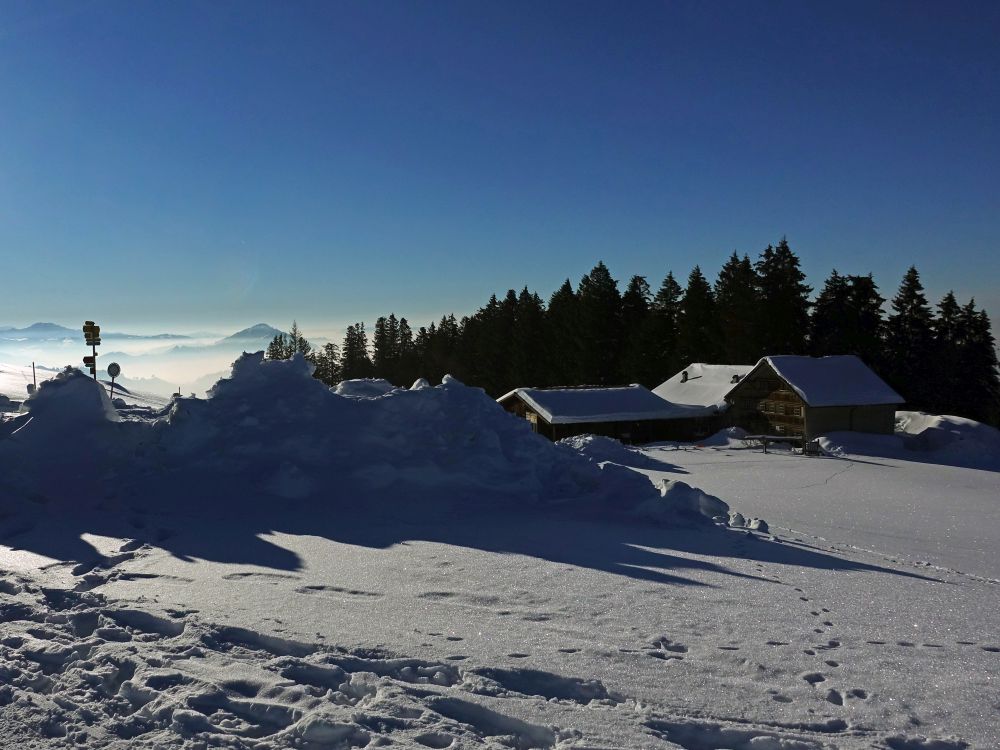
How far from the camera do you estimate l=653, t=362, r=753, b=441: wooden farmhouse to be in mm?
39344

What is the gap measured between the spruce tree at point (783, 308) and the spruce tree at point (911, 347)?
228 inches

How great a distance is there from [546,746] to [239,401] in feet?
30.8

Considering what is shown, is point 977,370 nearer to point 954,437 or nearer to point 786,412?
point 954,437

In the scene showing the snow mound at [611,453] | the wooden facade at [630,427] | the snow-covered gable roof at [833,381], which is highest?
the snow-covered gable roof at [833,381]

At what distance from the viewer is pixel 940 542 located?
452 inches

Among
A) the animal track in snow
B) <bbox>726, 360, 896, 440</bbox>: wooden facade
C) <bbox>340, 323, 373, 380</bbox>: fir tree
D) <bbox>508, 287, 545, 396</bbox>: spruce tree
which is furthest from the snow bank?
<bbox>340, 323, 373, 380</bbox>: fir tree

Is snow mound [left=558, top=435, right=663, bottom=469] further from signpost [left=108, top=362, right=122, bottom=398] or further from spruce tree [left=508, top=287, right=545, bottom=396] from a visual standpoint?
spruce tree [left=508, top=287, right=545, bottom=396]

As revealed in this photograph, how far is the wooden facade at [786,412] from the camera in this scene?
33688 millimetres

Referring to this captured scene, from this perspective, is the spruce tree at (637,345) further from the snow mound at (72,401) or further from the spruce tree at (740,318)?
the snow mound at (72,401)

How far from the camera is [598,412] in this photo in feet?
123

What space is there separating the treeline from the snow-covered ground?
129ft

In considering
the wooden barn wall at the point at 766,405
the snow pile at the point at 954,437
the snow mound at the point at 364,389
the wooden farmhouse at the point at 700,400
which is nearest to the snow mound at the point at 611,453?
the snow mound at the point at 364,389

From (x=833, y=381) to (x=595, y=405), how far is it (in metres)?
12.0

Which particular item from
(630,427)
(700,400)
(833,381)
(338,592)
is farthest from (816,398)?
(338,592)
